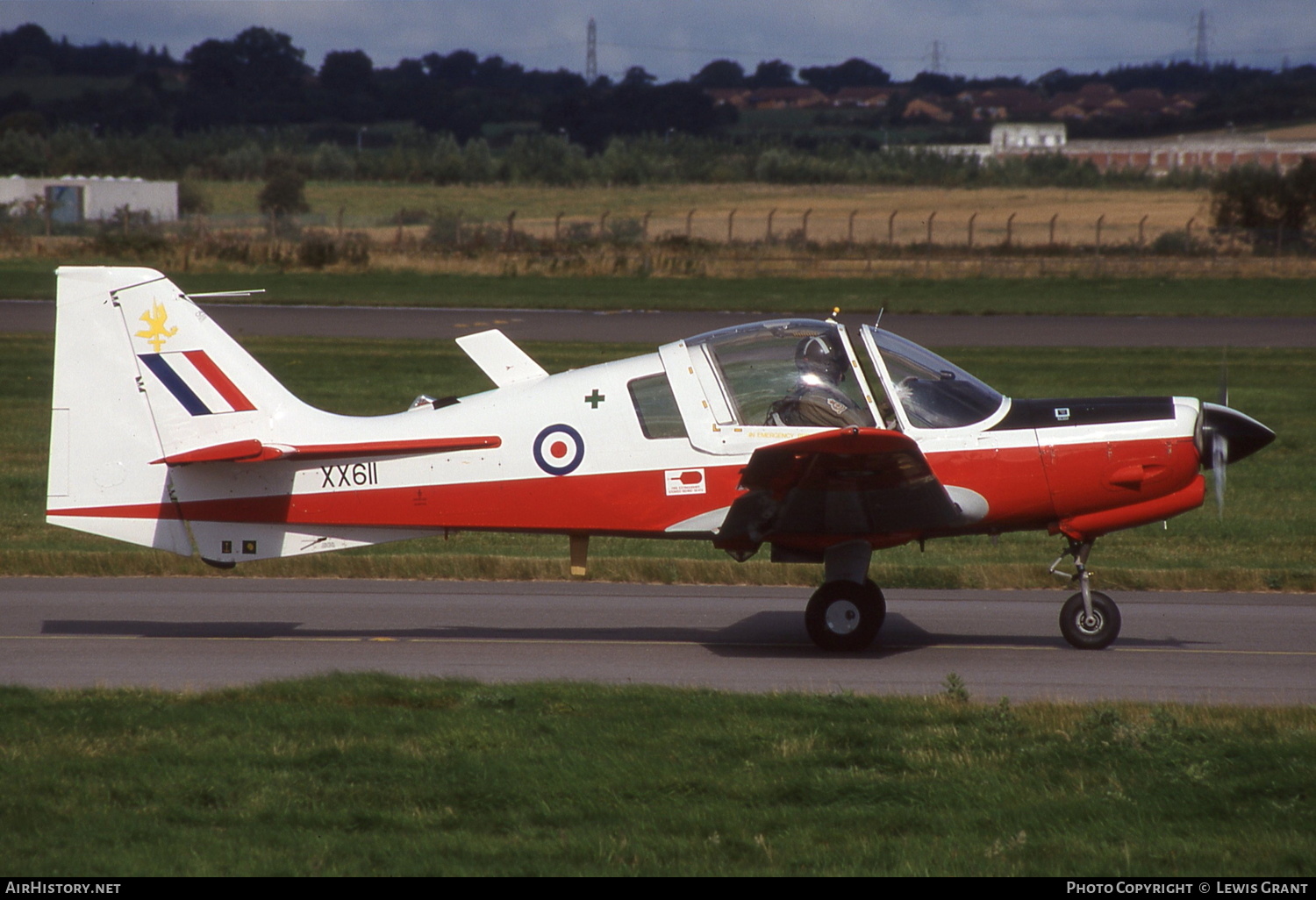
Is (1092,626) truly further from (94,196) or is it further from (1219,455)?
(94,196)

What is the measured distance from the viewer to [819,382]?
9.02m

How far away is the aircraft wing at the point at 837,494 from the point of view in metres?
8.30

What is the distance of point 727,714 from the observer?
7.38 meters

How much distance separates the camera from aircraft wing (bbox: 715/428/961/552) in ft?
27.2

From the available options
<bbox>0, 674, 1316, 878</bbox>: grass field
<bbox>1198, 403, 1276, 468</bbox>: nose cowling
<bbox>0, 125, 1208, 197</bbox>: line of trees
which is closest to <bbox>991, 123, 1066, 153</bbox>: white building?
<bbox>0, 125, 1208, 197</bbox>: line of trees

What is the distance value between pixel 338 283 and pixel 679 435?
34.7 m

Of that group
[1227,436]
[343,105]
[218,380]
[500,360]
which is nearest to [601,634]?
[500,360]

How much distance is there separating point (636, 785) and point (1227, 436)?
5.16m

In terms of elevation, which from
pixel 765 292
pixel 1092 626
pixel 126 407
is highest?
pixel 765 292

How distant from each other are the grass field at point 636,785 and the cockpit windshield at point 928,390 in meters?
2.20

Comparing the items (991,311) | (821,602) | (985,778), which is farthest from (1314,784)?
(991,311)

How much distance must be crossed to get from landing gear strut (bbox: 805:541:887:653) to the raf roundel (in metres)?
1.88

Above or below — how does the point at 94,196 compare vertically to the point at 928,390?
above

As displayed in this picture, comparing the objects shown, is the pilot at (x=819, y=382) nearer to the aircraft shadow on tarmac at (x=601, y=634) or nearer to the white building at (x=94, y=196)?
the aircraft shadow on tarmac at (x=601, y=634)
